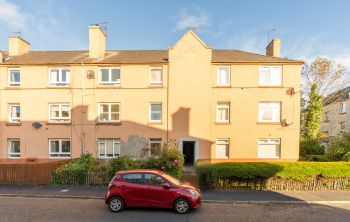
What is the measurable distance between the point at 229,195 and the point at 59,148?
49.3 feet

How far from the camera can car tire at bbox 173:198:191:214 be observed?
8672mm

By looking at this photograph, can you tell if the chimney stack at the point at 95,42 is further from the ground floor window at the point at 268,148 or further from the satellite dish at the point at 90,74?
the ground floor window at the point at 268,148

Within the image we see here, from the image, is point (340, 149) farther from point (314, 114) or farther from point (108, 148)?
point (108, 148)

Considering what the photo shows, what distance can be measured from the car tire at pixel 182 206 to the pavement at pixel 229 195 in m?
1.86

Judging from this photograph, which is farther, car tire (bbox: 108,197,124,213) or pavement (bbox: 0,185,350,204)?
pavement (bbox: 0,185,350,204)

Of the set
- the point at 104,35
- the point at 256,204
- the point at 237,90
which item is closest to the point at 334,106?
the point at 237,90

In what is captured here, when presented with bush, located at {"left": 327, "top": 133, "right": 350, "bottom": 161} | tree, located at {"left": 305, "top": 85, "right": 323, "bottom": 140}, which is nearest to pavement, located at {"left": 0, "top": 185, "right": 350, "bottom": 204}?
bush, located at {"left": 327, "top": 133, "right": 350, "bottom": 161}

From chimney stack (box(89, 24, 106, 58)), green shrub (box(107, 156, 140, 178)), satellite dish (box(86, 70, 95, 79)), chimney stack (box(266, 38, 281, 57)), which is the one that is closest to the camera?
green shrub (box(107, 156, 140, 178))

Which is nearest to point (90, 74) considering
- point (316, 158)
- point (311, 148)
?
point (316, 158)

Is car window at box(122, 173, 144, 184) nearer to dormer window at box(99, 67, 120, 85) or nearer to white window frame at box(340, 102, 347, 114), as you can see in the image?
dormer window at box(99, 67, 120, 85)

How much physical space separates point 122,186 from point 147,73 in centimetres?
1170

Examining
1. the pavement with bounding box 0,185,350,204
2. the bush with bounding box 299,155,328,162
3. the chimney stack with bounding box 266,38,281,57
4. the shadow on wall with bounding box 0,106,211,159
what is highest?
the chimney stack with bounding box 266,38,281,57

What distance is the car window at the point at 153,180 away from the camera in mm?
9000

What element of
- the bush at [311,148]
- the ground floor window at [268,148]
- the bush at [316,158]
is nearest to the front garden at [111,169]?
the ground floor window at [268,148]
